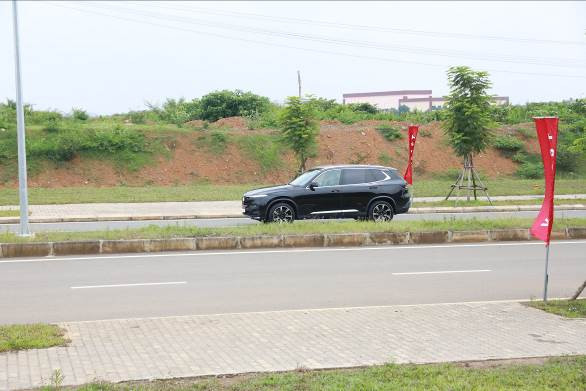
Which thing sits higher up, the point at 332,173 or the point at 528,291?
the point at 332,173

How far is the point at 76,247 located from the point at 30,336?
734 centimetres

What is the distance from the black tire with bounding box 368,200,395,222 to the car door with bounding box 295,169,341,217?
955mm

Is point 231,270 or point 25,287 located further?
point 231,270

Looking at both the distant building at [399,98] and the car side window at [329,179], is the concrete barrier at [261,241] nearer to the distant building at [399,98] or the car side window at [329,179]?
the car side window at [329,179]

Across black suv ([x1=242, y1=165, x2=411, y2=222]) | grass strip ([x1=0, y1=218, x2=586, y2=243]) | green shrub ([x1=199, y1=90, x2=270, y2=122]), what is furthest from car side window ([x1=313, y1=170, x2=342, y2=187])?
green shrub ([x1=199, y1=90, x2=270, y2=122])

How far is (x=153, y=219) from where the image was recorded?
72.2 feet

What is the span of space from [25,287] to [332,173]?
1012 centimetres

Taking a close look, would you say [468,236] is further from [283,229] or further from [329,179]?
[329,179]

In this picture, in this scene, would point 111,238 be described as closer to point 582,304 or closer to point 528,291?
point 528,291

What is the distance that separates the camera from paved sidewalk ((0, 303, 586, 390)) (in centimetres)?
638

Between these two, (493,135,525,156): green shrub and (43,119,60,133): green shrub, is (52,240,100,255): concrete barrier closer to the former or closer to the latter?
(43,119,60,133): green shrub

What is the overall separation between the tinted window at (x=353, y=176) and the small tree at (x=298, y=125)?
1104 centimetres

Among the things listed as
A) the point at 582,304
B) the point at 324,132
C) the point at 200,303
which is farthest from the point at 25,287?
the point at 324,132

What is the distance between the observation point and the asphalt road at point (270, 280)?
9695 mm
